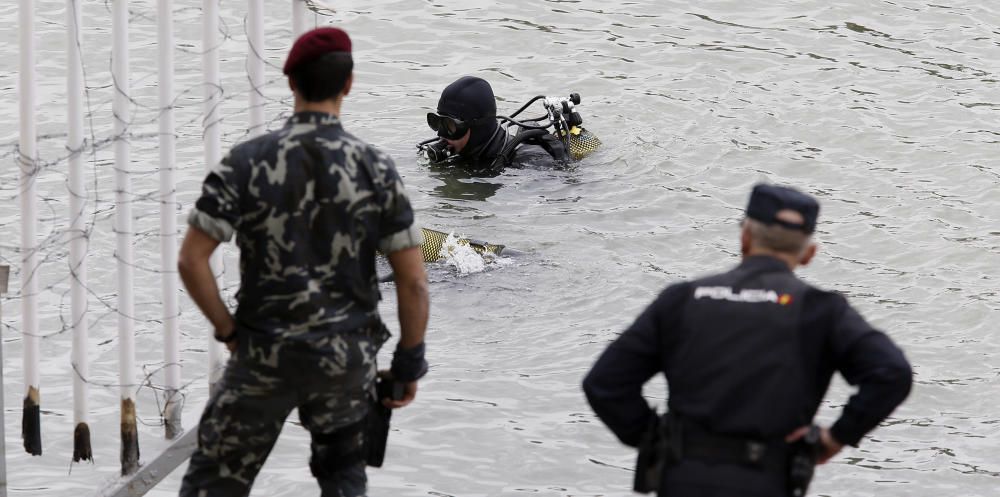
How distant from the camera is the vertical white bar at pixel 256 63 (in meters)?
5.12

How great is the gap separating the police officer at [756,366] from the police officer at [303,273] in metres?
0.79

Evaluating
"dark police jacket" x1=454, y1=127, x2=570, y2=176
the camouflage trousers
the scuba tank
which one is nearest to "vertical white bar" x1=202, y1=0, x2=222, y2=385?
the camouflage trousers

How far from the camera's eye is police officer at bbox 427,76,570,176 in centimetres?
917

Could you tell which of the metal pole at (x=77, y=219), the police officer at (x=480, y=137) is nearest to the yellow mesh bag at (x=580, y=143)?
the police officer at (x=480, y=137)

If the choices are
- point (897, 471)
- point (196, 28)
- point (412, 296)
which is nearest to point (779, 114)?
point (196, 28)

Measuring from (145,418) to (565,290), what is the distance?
2.62 m

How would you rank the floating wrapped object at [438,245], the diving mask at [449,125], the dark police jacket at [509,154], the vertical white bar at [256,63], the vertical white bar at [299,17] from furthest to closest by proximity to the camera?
the dark police jacket at [509,154]
the diving mask at [449,125]
the floating wrapped object at [438,245]
the vertical white bar at [299,17]
the vertical white bar at [256,63]

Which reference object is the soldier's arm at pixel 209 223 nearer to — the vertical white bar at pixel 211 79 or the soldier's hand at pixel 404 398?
the soldier's hand at pixel 404 398

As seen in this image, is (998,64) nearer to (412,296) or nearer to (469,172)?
(469,172)

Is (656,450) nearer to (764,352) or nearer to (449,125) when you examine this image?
(764,352)

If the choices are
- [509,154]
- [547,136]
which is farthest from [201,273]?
[547,136]

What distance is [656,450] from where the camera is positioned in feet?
12.2

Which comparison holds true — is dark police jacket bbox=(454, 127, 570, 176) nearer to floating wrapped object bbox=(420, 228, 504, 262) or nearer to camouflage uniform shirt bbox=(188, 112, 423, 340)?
floating wrapped object bbox=(420, 228, 504, 262)

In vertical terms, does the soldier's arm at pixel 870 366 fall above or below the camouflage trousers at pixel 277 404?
above
